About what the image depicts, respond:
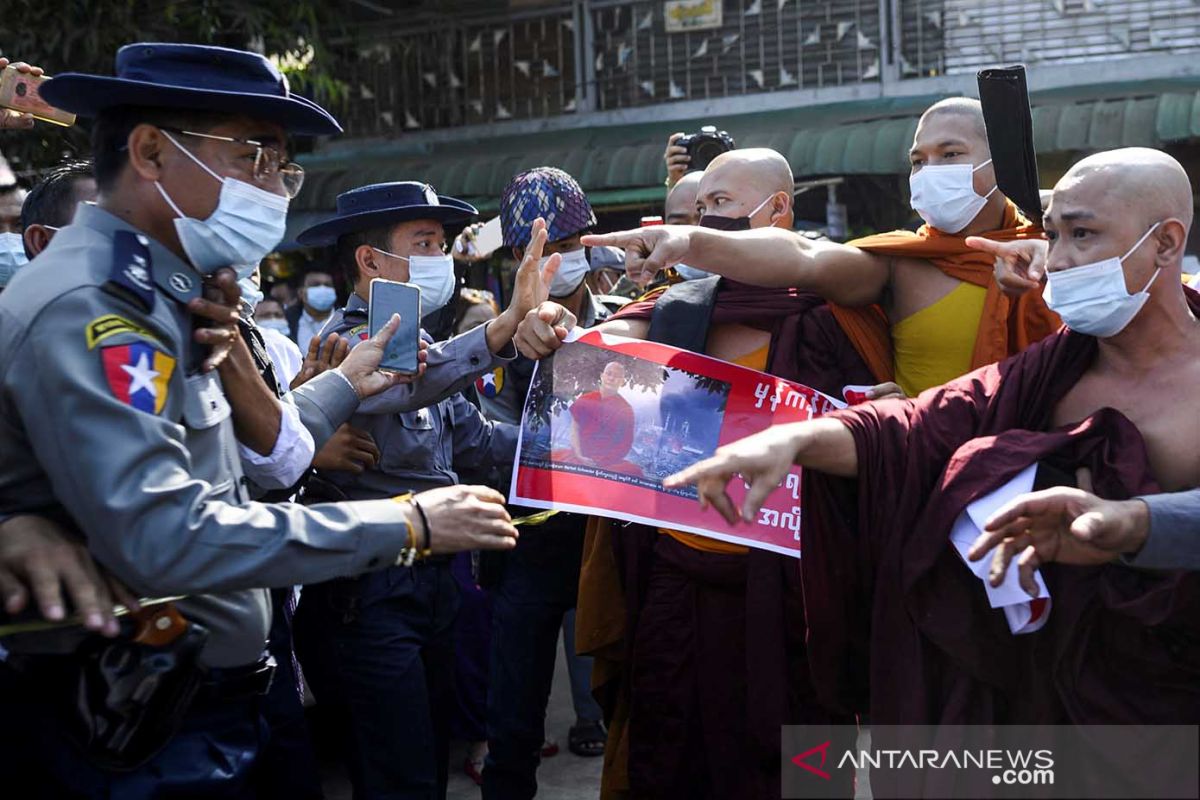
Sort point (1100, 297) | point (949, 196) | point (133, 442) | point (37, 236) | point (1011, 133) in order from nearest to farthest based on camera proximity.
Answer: point (133, 442) → point (1100, 297) → point (1011, 133) → point (949, 196) → point (37, 236)

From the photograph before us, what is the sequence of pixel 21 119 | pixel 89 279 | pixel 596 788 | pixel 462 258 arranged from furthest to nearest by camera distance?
1. pixel 462 258
2. pixel 596 788
3. pixel 21 119
4. pixel 89 279

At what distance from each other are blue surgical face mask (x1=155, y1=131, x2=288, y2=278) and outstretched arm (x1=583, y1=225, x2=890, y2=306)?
0.88 metres

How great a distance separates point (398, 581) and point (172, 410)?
4.49 feet

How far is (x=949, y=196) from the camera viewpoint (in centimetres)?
360

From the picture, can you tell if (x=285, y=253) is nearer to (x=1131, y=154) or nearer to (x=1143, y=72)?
(x=1143, y=72)

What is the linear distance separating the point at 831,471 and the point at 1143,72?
8.78 meters

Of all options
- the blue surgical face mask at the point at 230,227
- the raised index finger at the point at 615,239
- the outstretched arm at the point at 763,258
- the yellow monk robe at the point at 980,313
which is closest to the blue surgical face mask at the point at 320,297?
the outstretched arm at the point at 763,258

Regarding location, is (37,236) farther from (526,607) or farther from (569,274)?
(526,607)

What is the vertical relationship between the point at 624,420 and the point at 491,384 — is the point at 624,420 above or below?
above

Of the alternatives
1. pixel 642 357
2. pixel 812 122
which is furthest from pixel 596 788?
pixel 812 122

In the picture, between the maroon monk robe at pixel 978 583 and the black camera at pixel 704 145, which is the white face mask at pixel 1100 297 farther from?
the black camera at pixel 704 145

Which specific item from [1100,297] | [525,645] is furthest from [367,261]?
[1100,297]

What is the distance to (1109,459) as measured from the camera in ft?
8.34

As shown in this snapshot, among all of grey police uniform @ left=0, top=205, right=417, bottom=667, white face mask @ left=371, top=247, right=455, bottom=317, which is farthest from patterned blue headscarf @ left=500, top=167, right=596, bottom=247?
grey police uniform @ left=0, top=205, right=417, bottom=667
